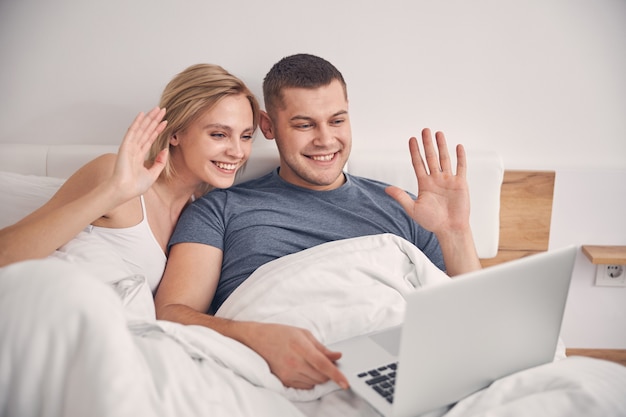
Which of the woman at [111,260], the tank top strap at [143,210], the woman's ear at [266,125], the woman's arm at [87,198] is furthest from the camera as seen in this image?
the woman's ear at [266,125]

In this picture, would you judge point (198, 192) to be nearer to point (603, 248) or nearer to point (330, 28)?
point (330, 28)

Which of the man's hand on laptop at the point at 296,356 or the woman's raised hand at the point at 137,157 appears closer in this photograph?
the man's hand on laptop at the point at 296,356

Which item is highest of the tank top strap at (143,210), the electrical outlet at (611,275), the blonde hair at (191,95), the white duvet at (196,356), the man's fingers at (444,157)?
the blonde hair at (191,95)

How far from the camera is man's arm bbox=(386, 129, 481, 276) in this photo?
1.45m

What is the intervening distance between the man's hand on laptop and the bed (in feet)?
0.07

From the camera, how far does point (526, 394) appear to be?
2.94 feet

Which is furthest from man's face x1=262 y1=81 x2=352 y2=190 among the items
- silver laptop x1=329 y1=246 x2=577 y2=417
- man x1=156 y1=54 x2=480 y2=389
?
silver laptop x1=329 y1=246 x2=577 y2=417

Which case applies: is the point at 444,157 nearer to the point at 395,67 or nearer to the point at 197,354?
the point at 395,67

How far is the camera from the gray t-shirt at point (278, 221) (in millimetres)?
1464

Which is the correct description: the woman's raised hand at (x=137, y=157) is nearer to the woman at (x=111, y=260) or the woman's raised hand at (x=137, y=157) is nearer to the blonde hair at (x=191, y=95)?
the woman at (x=111, y=260)

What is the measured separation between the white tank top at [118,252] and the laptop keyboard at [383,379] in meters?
0.64

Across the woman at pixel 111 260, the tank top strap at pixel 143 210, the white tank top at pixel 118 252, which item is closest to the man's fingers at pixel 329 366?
the woman at pixel 111 260

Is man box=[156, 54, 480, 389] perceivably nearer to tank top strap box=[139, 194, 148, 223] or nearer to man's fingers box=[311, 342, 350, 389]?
tank top strap box=[139, 194, 148, 223]

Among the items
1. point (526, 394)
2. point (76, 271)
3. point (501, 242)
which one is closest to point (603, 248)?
point (501, 242)
